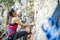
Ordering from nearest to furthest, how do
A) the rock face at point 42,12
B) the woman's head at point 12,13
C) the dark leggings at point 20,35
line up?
the rock face at point 42,12, the dark leggings at point 20,35, the woman's head at point 12,13

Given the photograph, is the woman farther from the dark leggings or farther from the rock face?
the rock face

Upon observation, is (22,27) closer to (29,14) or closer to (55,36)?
(29,14)

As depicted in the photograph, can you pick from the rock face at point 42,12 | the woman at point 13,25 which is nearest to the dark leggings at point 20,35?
the woman at point 13,25

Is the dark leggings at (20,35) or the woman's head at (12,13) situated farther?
the woman's head at (12,13)

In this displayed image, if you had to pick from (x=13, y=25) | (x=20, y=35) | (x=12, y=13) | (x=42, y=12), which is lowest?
(x=20, y=35)

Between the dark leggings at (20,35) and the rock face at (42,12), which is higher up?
the rock face at (42,12)

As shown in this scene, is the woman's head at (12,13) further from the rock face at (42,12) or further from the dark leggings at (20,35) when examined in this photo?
the rock face at (42,12)

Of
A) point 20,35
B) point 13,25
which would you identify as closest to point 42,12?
point 20,35

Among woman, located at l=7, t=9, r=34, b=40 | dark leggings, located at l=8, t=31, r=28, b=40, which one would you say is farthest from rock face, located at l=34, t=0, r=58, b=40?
woman, located at l=7, t=9, r=34, b=40

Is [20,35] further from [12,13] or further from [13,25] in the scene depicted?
[12,13]

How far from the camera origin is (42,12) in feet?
12.4

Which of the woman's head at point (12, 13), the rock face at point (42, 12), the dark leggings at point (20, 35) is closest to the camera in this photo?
the rock face at point (42, 12)

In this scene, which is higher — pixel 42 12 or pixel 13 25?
pixel 42 12

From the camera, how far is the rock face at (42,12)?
11.9 ft
